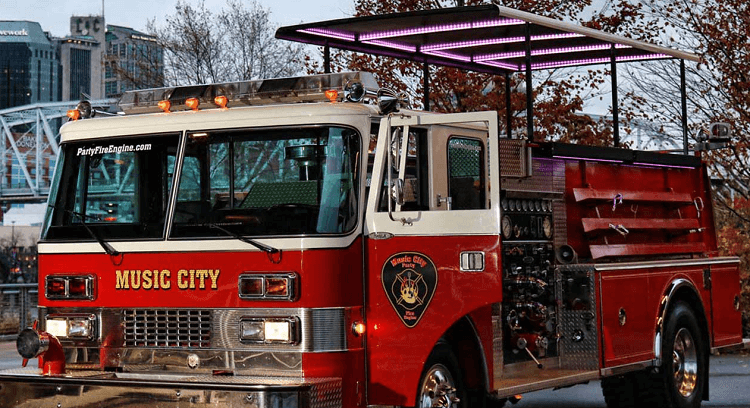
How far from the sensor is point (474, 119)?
25.0 ft

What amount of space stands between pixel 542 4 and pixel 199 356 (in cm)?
1267

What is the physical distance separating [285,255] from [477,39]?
13.3 feet

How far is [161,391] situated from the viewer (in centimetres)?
708

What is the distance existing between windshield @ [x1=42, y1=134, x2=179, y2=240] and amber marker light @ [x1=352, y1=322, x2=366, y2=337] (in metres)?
1.35

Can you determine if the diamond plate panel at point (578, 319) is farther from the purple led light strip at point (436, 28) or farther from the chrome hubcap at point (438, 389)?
the purple led light strip at point (436, 28)

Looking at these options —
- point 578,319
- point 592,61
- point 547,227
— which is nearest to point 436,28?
point 547,227

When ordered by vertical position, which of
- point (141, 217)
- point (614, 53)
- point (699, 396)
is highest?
point (614, 53)

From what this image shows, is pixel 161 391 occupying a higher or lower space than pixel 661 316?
lower

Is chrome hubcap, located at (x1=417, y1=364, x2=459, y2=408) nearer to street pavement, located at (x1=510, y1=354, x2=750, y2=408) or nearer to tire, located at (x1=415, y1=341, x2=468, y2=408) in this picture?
tire, located at (x1=415, y1=341, x2=468, y2=408)

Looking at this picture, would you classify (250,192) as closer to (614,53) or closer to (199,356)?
(199,356)

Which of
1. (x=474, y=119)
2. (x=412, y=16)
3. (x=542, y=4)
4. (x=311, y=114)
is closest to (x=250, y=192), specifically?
(x=311, y=114)

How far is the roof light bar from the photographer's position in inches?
313

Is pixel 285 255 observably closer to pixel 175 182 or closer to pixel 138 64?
pixel 175 182

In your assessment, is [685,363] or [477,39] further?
[685,363]
